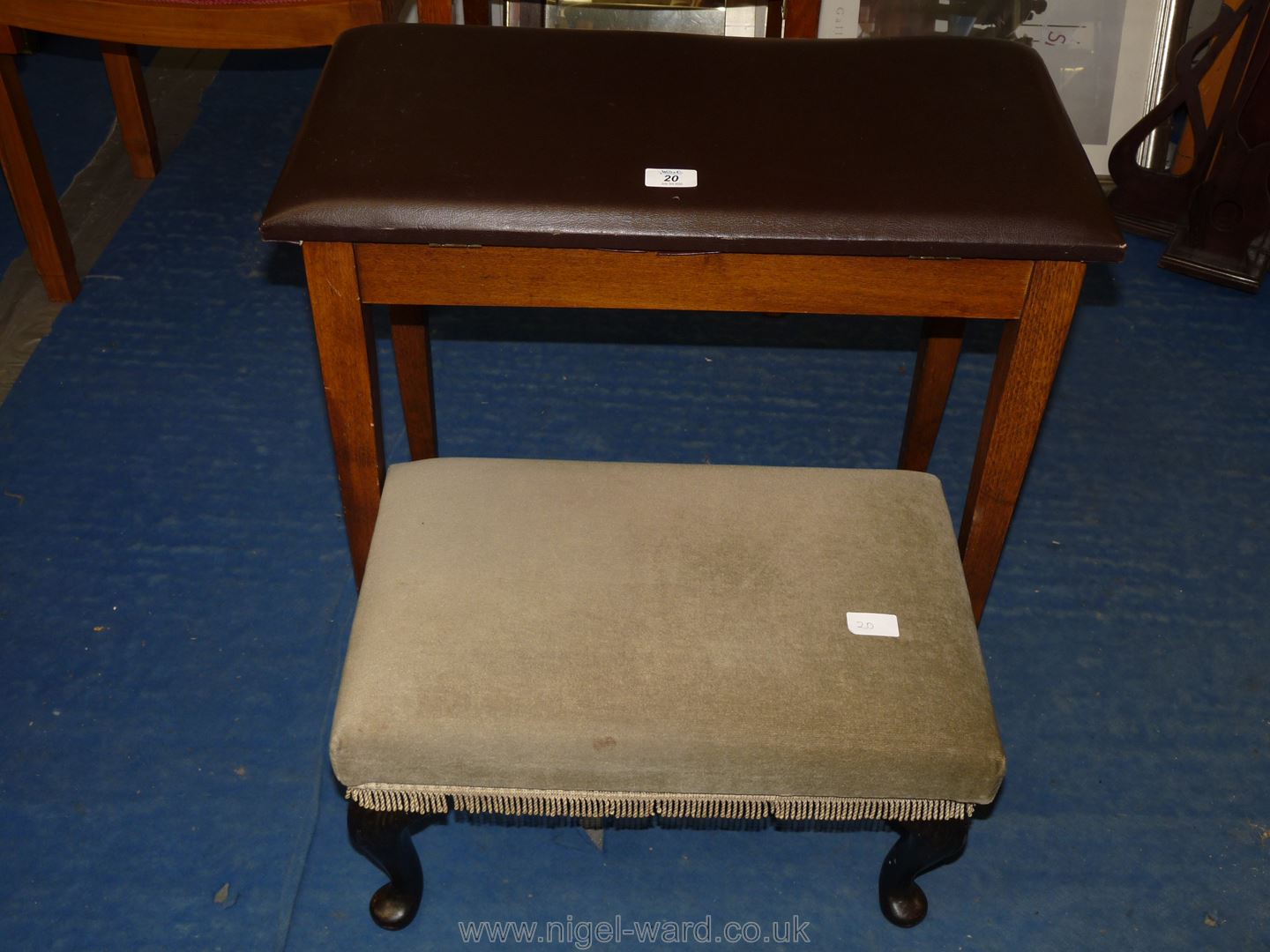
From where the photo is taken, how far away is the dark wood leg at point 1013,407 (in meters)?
1.21

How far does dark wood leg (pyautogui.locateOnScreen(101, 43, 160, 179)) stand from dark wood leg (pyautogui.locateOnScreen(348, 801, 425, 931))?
1507 mm

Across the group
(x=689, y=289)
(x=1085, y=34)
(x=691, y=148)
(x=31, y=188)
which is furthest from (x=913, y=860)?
(x=1085, y=34)

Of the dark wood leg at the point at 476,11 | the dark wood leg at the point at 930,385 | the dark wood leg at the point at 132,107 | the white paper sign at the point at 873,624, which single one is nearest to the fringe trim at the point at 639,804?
the white paper sign at the point at 873,624

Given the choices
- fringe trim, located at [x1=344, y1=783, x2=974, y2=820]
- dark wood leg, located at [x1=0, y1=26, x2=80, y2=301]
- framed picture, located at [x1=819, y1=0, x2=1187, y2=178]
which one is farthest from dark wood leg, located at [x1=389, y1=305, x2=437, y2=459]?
framed picture, located at [x1=819, y1=0, x2=1187, y2=178]

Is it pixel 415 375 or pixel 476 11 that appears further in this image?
pixel 476 11

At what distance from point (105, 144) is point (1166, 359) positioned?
6.32 ft

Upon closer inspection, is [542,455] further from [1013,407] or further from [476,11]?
[1013,407]

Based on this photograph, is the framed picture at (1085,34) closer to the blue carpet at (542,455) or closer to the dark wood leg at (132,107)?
the blue carpet at (542,455)

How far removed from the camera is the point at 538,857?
1.46 m

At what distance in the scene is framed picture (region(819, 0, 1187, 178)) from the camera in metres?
2.45

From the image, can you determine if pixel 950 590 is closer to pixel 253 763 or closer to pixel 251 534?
pixel 253 763

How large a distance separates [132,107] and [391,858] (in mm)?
1568

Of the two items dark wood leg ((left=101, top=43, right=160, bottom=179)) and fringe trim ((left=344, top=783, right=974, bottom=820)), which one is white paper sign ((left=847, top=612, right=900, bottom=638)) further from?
dark wood leg ((left=101, top=43, right=160, bottom=179))

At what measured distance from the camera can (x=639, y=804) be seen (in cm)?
118
